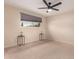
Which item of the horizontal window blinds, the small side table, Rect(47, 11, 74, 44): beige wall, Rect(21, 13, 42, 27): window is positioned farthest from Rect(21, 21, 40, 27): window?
Rect(47, 11, 74, 44): beige wall

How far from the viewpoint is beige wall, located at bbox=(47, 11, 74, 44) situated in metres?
6.03

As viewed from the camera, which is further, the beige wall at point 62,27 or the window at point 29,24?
the beige wall at point 62,27

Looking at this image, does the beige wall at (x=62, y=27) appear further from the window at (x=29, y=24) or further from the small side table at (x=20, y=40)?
the small side table at (x=20, y=40)

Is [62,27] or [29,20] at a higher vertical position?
[29,20]

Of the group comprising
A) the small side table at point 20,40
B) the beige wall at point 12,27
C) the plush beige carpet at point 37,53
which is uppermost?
the beige wall at point 12,27

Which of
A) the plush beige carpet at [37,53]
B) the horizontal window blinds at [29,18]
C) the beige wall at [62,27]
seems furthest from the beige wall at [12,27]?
the beige wall at [62,27]

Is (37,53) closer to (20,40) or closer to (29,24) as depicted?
(20,40)

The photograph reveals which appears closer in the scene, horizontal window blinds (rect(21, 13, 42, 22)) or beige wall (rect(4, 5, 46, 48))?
beige wall (rect(4, 5, 46, 48))

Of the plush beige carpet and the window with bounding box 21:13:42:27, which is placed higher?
the window with bounding box 21:13:42:27

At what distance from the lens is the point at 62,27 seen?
6648 millimetres

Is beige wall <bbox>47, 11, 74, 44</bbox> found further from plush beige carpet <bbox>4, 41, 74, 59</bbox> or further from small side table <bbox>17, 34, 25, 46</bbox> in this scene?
small side table <bbox>17, 34, 25, 46</bbox>

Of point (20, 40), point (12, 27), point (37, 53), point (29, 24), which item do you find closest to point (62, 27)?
point (29, 24)

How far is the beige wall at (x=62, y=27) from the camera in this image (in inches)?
237
